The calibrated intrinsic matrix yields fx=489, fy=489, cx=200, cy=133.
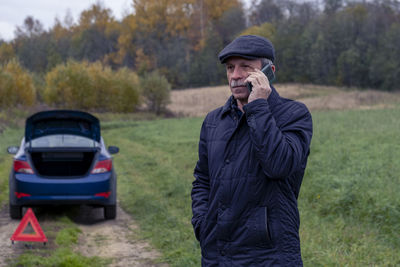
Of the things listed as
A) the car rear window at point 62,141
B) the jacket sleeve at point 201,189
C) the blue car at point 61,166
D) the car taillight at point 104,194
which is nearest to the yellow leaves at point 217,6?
the blue car at point 61,166

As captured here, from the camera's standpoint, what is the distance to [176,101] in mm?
70188

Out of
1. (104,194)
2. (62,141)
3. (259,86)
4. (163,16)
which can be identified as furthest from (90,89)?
(259,86)

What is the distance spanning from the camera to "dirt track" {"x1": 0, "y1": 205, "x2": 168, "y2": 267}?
6148mm

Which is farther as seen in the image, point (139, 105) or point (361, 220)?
point (139, 105)

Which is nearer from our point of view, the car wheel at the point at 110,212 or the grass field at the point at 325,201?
the grass field at the point at 325,201

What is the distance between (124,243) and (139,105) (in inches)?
2090

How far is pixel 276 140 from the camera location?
2.30 metres

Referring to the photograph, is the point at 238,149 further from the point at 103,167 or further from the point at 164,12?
the point at 164,12

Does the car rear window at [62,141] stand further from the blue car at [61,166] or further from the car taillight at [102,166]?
the car taillight at [102,166]

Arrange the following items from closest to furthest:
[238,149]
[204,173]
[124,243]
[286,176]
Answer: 1. [286,176]
2. [238,149]
3. [204,173]
4. [124,243]

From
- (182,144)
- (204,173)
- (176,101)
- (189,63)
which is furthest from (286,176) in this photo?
(189,63)

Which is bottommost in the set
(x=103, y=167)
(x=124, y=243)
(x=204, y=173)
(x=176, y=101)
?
(x=176, y=101)

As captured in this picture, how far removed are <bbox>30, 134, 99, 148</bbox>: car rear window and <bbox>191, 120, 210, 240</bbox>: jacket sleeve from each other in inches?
215

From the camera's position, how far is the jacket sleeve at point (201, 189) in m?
2.76
